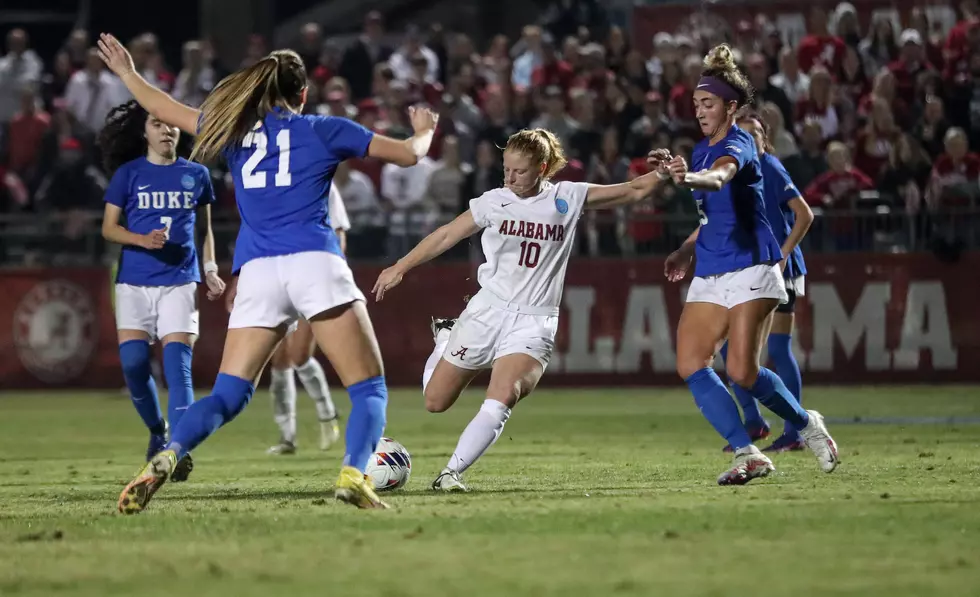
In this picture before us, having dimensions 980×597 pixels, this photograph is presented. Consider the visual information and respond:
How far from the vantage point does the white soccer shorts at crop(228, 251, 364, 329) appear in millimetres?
7926

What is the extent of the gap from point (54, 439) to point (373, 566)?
882 centimetres

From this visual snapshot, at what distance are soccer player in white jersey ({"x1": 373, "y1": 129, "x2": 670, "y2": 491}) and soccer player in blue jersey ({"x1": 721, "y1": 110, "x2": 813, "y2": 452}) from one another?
221 centimetres

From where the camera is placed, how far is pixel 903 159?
62.2ft

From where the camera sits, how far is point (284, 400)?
12852 millimetres

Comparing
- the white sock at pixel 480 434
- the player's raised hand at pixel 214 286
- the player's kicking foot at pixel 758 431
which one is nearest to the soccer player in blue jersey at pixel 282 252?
the white sock at pixel 480 434

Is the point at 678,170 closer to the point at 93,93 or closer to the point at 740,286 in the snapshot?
the point at 740,286

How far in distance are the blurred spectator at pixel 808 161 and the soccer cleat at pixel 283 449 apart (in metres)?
8.48

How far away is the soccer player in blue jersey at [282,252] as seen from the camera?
7961 millimetres

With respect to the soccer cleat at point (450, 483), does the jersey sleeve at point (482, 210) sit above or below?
above

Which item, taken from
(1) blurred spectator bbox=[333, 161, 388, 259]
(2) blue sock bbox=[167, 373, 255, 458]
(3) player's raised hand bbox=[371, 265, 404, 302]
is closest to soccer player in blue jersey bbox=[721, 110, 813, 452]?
(3) player's raised hand bbox=[371, 265, 404, 302]

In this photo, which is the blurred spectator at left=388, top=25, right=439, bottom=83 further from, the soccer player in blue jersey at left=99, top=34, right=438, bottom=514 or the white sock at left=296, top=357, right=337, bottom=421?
the soccer player in blue jersey at left=99, top=34, right=438, bottom=514

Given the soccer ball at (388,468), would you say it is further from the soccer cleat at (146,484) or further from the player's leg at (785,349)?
the player's leg at (785,349)

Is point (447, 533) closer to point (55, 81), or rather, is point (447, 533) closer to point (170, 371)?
point (170, 371)

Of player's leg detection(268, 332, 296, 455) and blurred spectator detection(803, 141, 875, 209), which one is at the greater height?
blurred spectator detection(803, 141, 875, 209)
